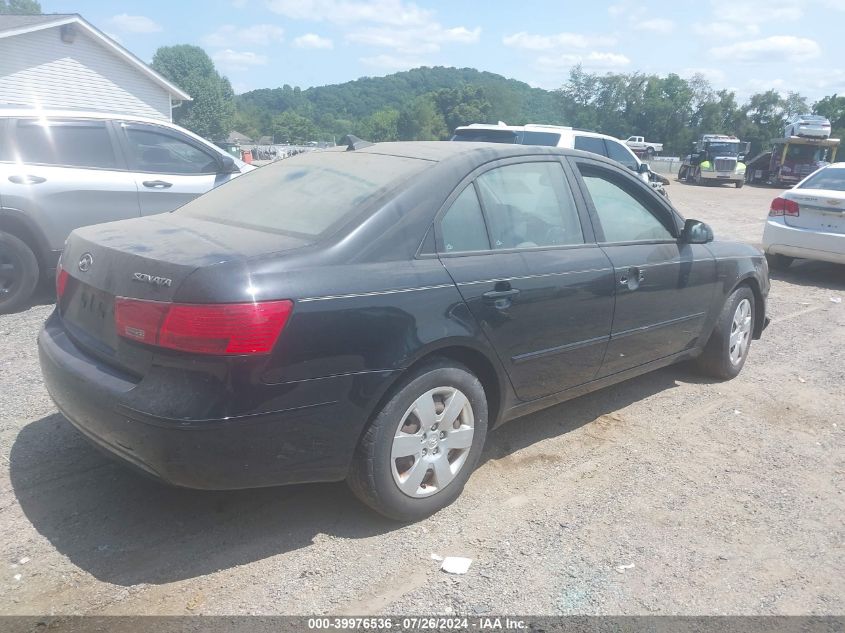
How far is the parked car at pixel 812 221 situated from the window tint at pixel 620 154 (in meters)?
4.64

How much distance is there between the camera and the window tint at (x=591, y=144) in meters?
13.5

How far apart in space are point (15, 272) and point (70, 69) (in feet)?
61.5

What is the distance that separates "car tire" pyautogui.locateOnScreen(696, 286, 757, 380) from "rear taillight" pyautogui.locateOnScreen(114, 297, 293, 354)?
3.59 m

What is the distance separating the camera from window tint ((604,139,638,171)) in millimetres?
14195

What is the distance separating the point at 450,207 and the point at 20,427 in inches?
106

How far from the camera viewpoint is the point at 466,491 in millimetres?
3541

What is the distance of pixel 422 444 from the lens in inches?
123

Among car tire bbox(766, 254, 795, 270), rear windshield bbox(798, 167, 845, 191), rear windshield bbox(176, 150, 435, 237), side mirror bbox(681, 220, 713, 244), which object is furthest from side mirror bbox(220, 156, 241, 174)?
car tire bbox(766, 254, 795, 270)

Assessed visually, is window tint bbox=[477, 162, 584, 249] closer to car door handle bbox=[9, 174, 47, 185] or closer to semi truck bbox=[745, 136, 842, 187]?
car door handle bbox=[9, 174, 47, 185]

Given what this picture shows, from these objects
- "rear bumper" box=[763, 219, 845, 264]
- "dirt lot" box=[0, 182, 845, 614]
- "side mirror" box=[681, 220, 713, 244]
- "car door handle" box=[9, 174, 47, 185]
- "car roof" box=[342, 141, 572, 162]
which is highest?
"car roof" box=[342, 141, 572, 162]

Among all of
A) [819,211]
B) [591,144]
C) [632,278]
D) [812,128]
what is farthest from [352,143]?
[812,128]

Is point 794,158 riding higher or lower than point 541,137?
higher

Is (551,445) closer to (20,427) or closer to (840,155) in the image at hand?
(20,427)

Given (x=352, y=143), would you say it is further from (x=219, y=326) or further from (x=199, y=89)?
(x=199, y=89)
